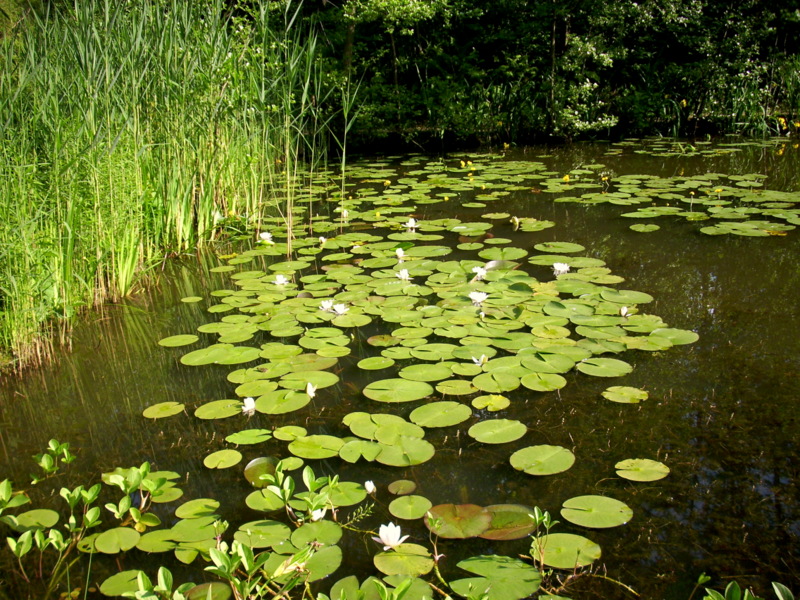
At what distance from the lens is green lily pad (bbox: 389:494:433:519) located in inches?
61.7

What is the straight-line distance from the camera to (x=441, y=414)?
1.99 m

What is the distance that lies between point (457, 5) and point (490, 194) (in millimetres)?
4377

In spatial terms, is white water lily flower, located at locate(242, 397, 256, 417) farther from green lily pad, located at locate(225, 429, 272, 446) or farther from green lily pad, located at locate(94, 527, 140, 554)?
green lily pad, located at locate(94, 527, 140, 554)

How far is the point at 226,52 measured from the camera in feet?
12.8

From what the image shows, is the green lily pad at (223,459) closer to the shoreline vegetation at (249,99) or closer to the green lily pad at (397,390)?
the green lily pad at (397,390)

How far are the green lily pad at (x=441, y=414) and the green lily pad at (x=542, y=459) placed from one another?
239mm

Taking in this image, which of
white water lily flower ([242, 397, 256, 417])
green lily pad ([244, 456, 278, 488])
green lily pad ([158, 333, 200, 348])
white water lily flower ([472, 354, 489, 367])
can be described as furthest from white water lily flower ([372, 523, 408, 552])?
green lily pad ([158, 333, 200, 348])

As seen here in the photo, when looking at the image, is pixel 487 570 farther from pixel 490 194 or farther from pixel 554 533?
pixel 490 194

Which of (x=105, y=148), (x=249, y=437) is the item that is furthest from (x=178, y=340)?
(x=105, y=148)

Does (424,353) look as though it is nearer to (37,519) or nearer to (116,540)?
(116,540)

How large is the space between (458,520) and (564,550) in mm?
260

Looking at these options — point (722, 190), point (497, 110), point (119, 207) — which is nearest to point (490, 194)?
point (722, 190)

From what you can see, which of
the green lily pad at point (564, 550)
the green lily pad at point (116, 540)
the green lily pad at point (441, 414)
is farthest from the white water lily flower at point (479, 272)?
the green lily pad at point (116, 540)

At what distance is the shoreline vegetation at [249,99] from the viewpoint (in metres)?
2.72
